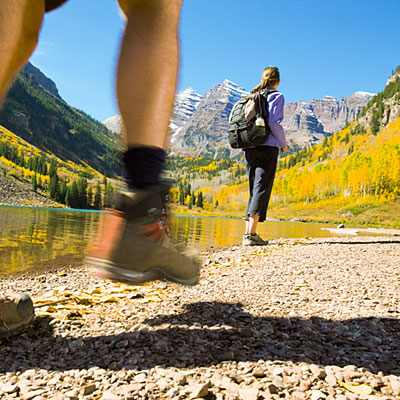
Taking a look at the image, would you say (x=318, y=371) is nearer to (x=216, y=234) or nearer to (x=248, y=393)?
(x=248, y=393)

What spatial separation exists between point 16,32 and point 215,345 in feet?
4.52

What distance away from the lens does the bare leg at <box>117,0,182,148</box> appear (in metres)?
1.20

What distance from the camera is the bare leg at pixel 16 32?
942mm

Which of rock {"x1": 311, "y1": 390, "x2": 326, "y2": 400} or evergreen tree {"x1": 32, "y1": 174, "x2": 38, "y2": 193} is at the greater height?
evergreen tree {"x1": 32, "y1": 174, "x2": 38, "y2": 193}

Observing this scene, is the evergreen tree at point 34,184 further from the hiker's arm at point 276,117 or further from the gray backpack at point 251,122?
the hiker's arm at point 276,117

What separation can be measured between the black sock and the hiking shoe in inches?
34.5

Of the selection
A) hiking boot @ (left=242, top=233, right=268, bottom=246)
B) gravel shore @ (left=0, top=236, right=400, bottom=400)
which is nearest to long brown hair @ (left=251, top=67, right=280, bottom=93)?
hiking boot @ (left=242, top=233, right=268, bottom=246)

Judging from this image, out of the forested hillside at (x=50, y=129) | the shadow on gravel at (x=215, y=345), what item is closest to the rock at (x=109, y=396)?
the shadow on gravel at (x=215, y=345)

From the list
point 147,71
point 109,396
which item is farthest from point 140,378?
point 147,71

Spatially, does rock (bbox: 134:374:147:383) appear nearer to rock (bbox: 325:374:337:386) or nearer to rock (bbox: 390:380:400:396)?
rock (bbox: 325:374:337:386)

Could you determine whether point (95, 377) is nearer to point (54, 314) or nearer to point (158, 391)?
point (158, 391)

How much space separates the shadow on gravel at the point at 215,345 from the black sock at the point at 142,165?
699 mm

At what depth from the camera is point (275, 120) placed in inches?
224

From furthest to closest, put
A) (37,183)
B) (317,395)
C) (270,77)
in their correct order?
(37,183) → (270,77) → (317,395)
